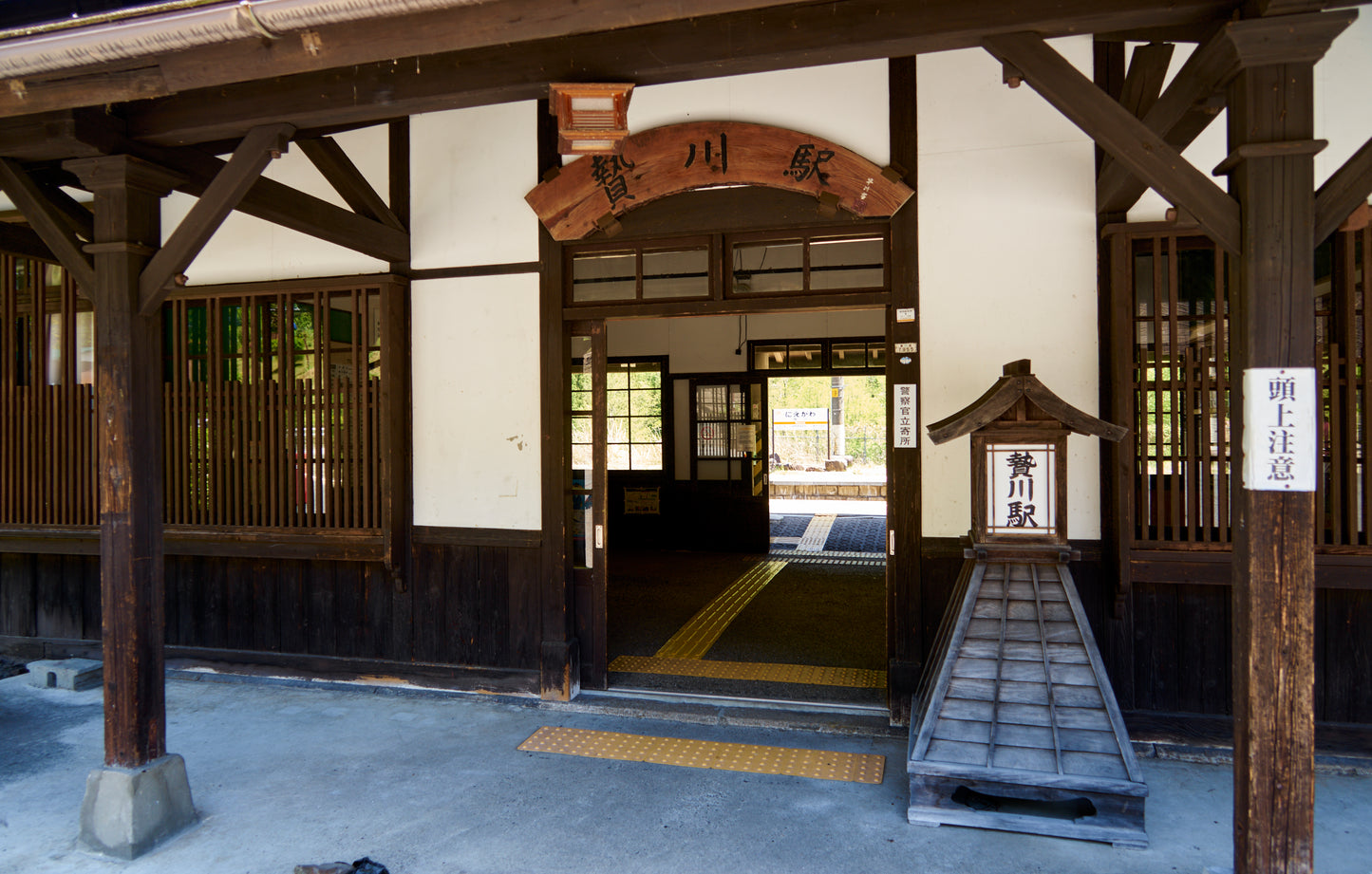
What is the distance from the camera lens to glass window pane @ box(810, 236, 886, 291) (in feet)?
15.1

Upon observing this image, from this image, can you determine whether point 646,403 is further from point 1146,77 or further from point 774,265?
point 1146,77

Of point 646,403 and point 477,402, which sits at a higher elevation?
point 646,403

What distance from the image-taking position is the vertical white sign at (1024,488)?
367 cm

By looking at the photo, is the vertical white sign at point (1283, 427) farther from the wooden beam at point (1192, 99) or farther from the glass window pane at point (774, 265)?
the glass window pane at point (774, 265)

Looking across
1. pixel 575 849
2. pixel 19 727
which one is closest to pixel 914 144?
pixel 575 849

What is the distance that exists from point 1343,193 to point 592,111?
2.50m

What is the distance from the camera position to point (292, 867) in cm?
317

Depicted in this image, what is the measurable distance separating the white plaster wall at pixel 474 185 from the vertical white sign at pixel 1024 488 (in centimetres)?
303

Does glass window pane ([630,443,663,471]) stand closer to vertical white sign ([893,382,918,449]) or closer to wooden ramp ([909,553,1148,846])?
vertical white sign ([893,382,918,449])

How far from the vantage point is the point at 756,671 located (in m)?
5.36

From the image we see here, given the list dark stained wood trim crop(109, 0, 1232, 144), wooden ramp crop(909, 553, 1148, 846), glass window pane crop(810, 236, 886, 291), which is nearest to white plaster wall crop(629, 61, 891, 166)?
glass window pane crop(810, 236, 886, 291)

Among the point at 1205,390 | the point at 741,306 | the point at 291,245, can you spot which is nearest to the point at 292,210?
the point at 291,245

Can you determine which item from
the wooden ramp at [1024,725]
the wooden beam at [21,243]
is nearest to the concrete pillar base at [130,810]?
the wooden ramp at [1024,725]

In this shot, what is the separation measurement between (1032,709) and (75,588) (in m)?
6.47
